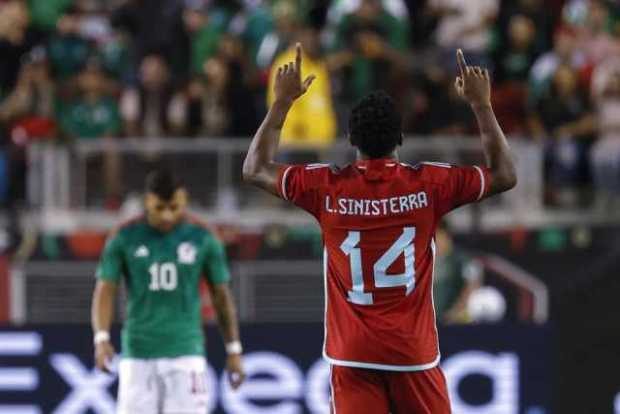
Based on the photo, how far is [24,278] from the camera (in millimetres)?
14609

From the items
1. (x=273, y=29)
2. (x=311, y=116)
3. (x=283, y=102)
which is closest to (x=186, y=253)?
(x=283, y=102)

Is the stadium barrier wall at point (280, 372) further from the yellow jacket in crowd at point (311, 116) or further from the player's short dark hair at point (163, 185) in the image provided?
the yellow jacket in crowd at point (311, 116)

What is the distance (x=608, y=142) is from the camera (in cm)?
1538

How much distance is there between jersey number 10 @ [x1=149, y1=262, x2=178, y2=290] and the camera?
9469 millimetres

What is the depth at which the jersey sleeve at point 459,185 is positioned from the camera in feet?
22.9

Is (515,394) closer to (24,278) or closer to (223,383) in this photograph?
(223,383)

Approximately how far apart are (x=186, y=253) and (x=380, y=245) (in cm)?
273

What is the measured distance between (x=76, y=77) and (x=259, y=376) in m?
5.98

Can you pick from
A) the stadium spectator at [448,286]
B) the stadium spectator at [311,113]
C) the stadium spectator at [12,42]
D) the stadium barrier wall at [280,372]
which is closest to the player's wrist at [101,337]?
the stadium barrier wall at [280,372]

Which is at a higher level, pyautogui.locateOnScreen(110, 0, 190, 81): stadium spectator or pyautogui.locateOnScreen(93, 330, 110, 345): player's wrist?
pyautogui.locateOnScreen(110, 0, 190, 81): stadium spectator

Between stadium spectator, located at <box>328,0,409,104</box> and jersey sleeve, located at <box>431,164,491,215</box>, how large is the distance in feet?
28.5

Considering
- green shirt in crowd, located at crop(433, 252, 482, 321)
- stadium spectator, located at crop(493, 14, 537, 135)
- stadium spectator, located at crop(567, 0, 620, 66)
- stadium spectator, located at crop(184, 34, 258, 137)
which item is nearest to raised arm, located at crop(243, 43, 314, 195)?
green shirt in crowd, located at crop(433, 252, 482, 321)

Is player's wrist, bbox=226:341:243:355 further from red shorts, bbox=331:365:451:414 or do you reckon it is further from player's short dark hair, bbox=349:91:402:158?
player's short dark hair, bbox=349:91:402:158

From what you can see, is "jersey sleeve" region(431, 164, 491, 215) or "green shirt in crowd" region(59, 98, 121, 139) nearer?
"jersey sleeve" region(431, 164, 491, 215)
